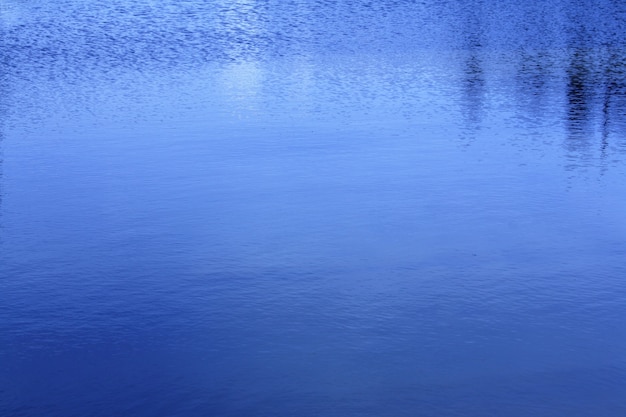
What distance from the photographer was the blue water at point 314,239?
8.90 meters

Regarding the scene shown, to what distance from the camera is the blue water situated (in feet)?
29.2

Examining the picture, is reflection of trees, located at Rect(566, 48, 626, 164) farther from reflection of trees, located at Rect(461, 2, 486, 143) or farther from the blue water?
reflection of trees, located at Rect(461, 2, 486, 143)

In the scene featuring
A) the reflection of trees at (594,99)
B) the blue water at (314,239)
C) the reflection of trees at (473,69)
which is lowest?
the reflection of trees at (594,99)

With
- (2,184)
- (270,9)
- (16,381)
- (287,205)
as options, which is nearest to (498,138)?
(287,205)

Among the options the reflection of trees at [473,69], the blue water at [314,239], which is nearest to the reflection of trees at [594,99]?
the blue water at [314,239]

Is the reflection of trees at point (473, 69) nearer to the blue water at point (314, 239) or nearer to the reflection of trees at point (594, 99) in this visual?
the blue water at point (314, 239)

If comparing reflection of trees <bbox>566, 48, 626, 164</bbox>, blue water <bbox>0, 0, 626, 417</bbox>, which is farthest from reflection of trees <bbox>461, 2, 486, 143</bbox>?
reflection of trees <bbox>566, 48, 626, 164</bbox>

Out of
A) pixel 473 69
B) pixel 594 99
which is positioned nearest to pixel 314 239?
pixel 594 99

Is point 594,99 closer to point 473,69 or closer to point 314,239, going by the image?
point 473,69

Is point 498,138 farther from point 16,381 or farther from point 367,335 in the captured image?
point 16,381

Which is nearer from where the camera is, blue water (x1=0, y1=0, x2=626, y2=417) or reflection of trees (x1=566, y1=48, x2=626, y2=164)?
blue water (x1=0, y1=0, x2=626, y2=417)

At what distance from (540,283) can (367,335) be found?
2.36 meters

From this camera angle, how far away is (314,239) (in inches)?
489

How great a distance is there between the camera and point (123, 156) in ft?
54.7
